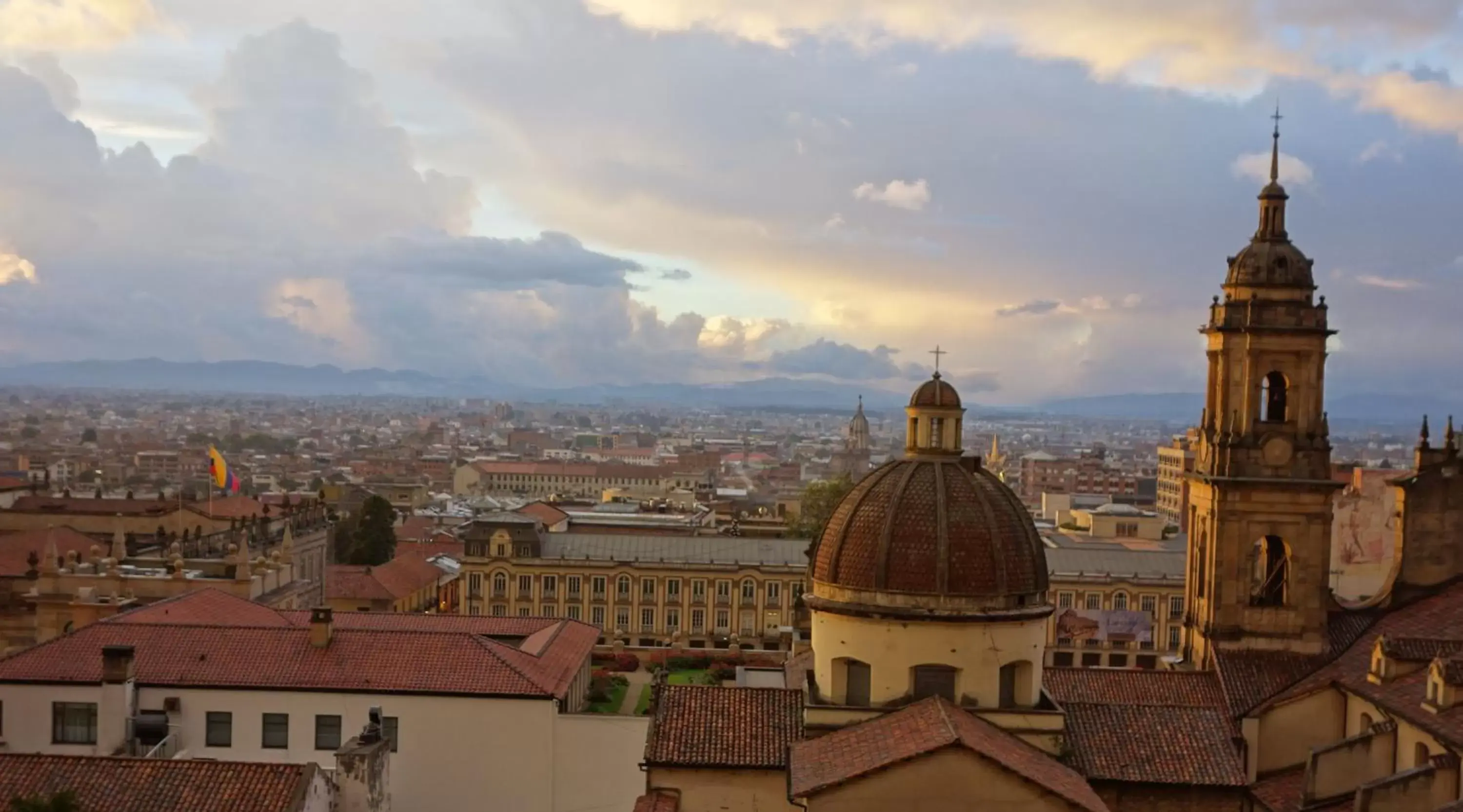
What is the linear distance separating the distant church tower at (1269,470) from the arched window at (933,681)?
10.2m

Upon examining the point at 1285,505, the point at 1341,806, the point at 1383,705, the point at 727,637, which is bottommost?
the point at 727,637

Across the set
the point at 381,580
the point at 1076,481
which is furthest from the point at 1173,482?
the point at 381,580

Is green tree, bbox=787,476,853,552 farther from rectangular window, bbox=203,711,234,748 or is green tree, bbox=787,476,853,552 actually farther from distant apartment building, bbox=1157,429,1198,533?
rectangular window, bbox=203,711,234,748

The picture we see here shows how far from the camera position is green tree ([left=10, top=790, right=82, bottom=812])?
59.7ft

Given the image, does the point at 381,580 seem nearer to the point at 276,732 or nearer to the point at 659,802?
the point at 276,732

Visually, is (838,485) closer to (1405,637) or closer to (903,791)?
(1405,637)

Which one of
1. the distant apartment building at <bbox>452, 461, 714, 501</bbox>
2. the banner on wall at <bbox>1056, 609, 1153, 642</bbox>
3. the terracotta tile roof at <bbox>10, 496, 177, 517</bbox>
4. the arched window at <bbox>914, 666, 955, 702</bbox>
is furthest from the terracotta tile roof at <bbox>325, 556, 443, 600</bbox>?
the distant apartment building at <bbox>452, 461, 714, 501</bbox>

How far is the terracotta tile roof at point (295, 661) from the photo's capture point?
103ft

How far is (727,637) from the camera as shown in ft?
241

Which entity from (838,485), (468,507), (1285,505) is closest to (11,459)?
(468,507)

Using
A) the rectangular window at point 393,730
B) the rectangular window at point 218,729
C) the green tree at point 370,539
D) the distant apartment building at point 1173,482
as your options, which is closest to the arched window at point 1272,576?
the rectangular window at point 393,730

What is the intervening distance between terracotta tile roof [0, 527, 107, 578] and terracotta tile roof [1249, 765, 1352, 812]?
37077mm

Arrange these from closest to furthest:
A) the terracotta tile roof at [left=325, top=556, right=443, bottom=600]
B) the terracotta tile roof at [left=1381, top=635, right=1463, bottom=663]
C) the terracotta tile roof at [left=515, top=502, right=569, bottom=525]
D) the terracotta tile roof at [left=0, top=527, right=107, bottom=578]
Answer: the terracotta tile roof at [left=1381, top=635, right=1463, bottom=663] < the terracotta tile roof at [left=0, top=527, right=107, bottom=578] < the terracotta tile roof at [left=325, top=556, right=443, bottom=600] < the terracotta tile roof at [left=515, top=502, right=569, bottom=525]

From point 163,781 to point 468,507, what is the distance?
116 metres
